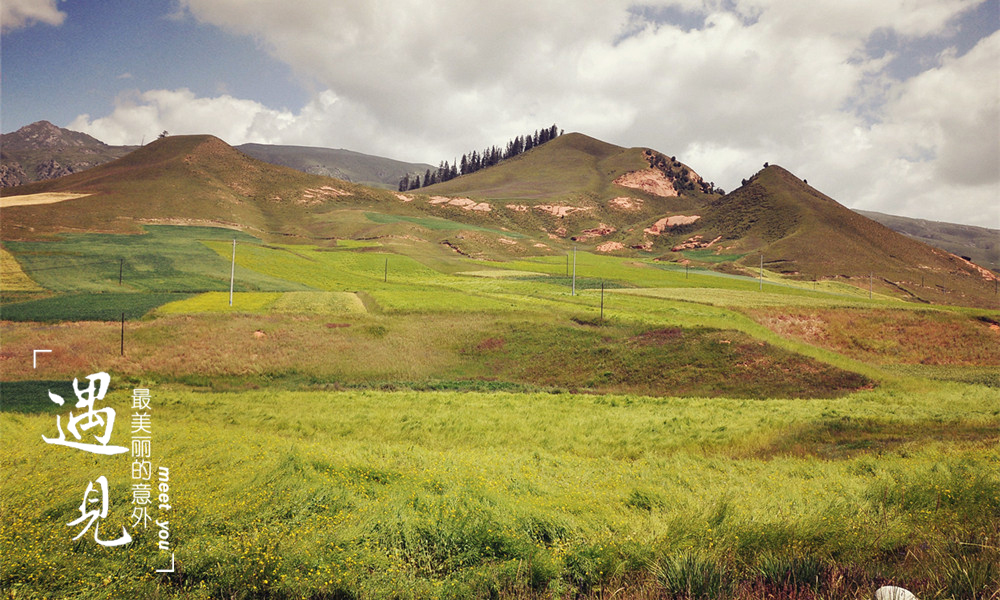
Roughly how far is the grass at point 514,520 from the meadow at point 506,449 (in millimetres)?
59

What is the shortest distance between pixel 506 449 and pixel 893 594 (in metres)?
13.0

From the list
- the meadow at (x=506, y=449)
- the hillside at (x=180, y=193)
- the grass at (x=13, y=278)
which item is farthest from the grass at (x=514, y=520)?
the hillside at (x=180, y=193)

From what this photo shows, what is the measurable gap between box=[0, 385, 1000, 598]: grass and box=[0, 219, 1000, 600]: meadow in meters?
0.06

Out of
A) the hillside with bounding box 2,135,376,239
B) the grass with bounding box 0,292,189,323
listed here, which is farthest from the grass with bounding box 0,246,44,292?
the hillside with bounding box 2,135,376,239

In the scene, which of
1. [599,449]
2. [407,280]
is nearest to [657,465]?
[599,449]

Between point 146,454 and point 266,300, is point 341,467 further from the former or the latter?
point 266,300

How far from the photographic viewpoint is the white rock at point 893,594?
17.6 ft

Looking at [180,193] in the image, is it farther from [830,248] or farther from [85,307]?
[830,248]

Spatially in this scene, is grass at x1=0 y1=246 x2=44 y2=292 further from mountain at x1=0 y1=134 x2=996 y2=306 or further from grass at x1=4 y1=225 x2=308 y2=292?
mountain at x1=0 y1=134 x2=996 y2=306

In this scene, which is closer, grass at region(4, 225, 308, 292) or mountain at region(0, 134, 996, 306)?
grass at region(4, 225, 308, 292)

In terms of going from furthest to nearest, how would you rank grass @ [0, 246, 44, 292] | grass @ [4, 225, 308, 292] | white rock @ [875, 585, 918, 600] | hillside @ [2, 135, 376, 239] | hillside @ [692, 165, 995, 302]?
hillside @ [692, 165, 995, 302], hillside @ [2, 135, 376, 239], grass @ [4, 225, 308, 292], grass @ [0, 246, 44, 292], white rock @ [875, 585, 918, 600]

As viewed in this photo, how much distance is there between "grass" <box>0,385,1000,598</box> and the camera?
22.5 feet

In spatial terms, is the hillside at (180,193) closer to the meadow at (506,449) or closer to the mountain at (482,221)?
the mountain at (482,221)

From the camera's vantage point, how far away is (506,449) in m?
17.5
